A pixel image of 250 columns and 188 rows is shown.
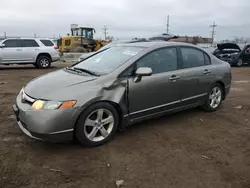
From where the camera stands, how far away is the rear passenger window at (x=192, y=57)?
15.8ft

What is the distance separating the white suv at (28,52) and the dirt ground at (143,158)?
957cm

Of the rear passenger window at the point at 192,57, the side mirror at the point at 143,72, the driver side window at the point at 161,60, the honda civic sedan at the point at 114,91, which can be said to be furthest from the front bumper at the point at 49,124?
the rear passenger window at the point at 192,57

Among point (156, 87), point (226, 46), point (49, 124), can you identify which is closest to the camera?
point (49, 124)

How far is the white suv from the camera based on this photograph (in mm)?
13305

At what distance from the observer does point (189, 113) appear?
536 centimetres

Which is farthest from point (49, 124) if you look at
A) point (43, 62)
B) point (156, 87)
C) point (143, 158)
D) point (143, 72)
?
point (43, 62)

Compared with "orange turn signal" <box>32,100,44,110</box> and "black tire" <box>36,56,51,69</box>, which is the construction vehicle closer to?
"black tire" <box>36,56,51,69</box>

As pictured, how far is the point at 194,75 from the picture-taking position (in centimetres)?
483

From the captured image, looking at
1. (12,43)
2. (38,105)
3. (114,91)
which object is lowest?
(38,105)

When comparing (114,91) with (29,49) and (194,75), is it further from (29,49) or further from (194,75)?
(29,49)

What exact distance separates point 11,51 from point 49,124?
1145 cm

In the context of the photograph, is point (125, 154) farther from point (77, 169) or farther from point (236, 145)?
point (236, 145)

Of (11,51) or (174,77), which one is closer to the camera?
(174,77)

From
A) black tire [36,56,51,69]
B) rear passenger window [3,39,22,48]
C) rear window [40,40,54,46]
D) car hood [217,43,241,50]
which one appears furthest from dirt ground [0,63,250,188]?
car hood [217,43,241,50]
